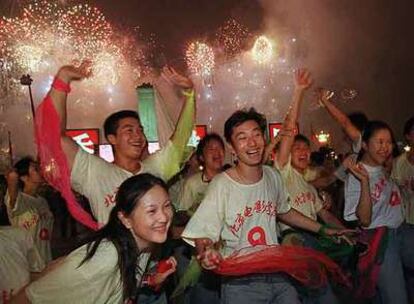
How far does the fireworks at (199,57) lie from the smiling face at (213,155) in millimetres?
17189

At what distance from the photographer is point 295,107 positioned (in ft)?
14.9

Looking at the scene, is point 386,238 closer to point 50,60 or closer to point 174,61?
point 174,61

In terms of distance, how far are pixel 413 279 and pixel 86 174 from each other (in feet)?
12.9

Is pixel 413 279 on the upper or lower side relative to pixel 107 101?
lower

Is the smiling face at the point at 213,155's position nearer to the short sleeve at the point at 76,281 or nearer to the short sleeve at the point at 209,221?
the short sleeve at the point at 209,221

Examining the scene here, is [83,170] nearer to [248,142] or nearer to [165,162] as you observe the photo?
[165,162]

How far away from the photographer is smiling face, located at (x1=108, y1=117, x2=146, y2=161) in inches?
160

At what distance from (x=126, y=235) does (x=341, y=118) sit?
2.97 metres

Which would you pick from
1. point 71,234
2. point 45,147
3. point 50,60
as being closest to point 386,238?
point 45,147

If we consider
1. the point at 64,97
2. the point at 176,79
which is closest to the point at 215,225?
the point at 64,97

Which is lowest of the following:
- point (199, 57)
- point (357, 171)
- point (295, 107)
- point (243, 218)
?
point (243, 218)

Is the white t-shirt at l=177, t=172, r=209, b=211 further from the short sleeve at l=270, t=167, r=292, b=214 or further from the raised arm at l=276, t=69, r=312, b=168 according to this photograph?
the short sleeve at l=270, t=167, r=292, b=214

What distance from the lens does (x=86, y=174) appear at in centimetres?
391

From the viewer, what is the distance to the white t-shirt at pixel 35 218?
599 cm
